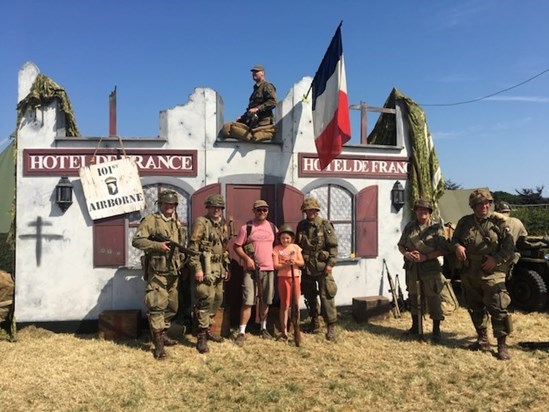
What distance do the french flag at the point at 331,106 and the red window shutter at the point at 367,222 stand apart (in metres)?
1.27

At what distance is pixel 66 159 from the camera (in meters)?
6.70

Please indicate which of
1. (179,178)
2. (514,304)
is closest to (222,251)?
(179,178)

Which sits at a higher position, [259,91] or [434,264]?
[259,91]

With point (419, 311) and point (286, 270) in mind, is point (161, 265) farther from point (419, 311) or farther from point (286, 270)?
point (419, 311)

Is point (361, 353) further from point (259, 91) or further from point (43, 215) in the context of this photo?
point (43, 215)

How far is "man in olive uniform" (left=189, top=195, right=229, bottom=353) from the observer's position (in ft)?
19.0

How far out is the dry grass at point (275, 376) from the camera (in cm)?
429

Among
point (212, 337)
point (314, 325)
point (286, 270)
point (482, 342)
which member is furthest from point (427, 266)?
point (212, 337)

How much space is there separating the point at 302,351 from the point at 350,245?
8.32ft

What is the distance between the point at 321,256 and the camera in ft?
20.9

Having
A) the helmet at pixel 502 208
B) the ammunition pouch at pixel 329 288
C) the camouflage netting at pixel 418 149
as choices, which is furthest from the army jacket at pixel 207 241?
the helmet at pixel 502 208

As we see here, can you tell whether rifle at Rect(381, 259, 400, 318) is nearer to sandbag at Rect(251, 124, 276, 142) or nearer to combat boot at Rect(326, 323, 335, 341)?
combat boot at Rect(326, 323, 335, 341)

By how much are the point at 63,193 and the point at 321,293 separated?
3948 mm

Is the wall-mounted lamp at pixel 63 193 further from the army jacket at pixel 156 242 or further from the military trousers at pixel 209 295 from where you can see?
the military trousers at pixel 209 295
